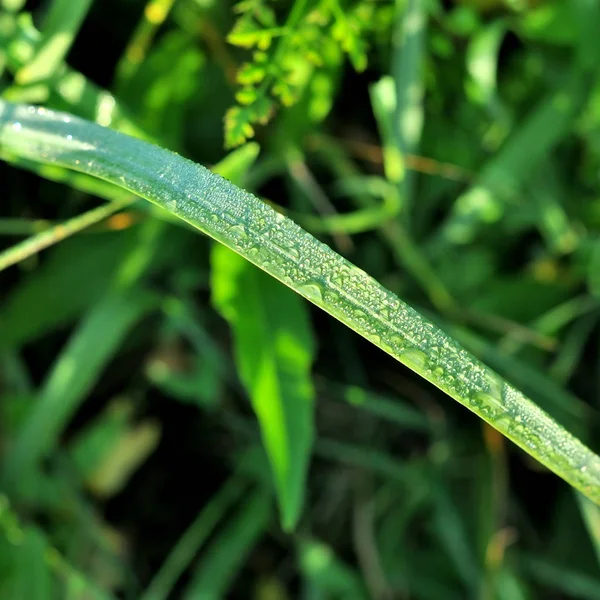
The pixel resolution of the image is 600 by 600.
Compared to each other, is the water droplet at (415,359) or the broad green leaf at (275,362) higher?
the broad green leaf at (275,362)

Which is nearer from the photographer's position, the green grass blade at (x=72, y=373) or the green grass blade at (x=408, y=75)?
the green grass blade at (x=408, y=75)

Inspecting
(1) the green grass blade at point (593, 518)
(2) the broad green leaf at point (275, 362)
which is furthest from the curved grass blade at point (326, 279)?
(1) the green grass blade at point (593, 518)

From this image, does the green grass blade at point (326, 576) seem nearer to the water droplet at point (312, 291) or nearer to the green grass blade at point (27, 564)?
the green grass blade at point (27, 564)

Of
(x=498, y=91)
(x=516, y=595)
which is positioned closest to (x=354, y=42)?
(x=498, y=91)

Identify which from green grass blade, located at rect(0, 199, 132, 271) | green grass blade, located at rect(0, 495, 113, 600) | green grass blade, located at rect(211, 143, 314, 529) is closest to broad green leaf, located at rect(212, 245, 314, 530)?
green grass blade, located at rect(211, 143, 314, 529)

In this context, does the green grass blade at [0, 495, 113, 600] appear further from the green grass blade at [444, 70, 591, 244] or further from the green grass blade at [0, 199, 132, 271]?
the green grass blade at [444, 70, 591, 244]

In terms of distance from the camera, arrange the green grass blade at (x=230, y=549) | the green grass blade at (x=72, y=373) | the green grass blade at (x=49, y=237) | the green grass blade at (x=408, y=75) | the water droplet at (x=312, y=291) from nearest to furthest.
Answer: the water droplet at (x=312, y=291) < the green grass blade at (x=49, y=237) < the green grass blade at (x=408, y=75) < the green grass blade at (x=72, y=373) < the green grass blade at (x=230, y=549)

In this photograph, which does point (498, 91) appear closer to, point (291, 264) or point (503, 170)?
point (503, 170)
